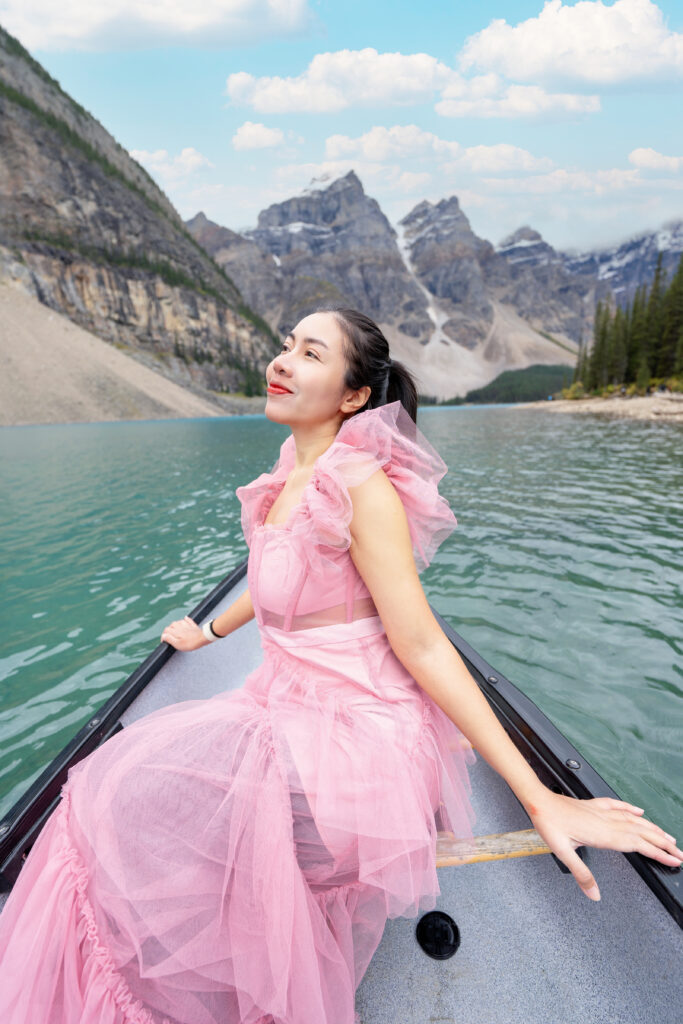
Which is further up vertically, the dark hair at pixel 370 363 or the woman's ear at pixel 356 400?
the dark hair at pixel 370 363

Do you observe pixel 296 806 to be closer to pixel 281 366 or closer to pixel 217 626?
pixel 217 626

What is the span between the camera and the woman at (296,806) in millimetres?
1154

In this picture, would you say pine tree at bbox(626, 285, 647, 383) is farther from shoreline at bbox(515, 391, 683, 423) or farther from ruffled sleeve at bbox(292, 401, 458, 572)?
ruffled sleeve at bbox(292, 401, 458, 572)

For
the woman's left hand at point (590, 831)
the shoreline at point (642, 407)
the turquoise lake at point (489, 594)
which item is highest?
the woman's left hand at point (590, 831)

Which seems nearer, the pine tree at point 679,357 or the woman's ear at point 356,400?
the woman's ear at point 356,400

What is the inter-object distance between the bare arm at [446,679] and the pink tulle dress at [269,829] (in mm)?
83

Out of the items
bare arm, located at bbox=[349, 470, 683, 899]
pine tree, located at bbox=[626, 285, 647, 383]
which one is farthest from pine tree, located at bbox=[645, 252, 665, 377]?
bare arm, located at bbox=[349, 470, 683, 899]

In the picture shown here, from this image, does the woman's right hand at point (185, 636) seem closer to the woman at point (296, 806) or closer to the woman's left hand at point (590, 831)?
the woman at point (296, 806)

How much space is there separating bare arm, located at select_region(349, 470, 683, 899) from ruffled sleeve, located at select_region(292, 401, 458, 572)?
0.06m

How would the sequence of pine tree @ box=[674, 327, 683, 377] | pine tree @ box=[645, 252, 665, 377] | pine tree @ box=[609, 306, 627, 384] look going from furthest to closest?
pine tree @ box=[609, 306, 627, 384] < pine tree @ box=[645, 252, 665, 377] < pine tree @ box=[674, 327, 683, 377]

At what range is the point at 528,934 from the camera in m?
1.77

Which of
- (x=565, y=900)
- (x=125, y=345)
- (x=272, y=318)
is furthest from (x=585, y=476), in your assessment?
(x=272, y=318)

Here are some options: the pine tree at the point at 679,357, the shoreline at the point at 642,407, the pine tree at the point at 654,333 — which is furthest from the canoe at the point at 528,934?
the pine tree at the point at 654,333

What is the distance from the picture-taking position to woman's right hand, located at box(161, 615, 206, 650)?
2496 millimetres
